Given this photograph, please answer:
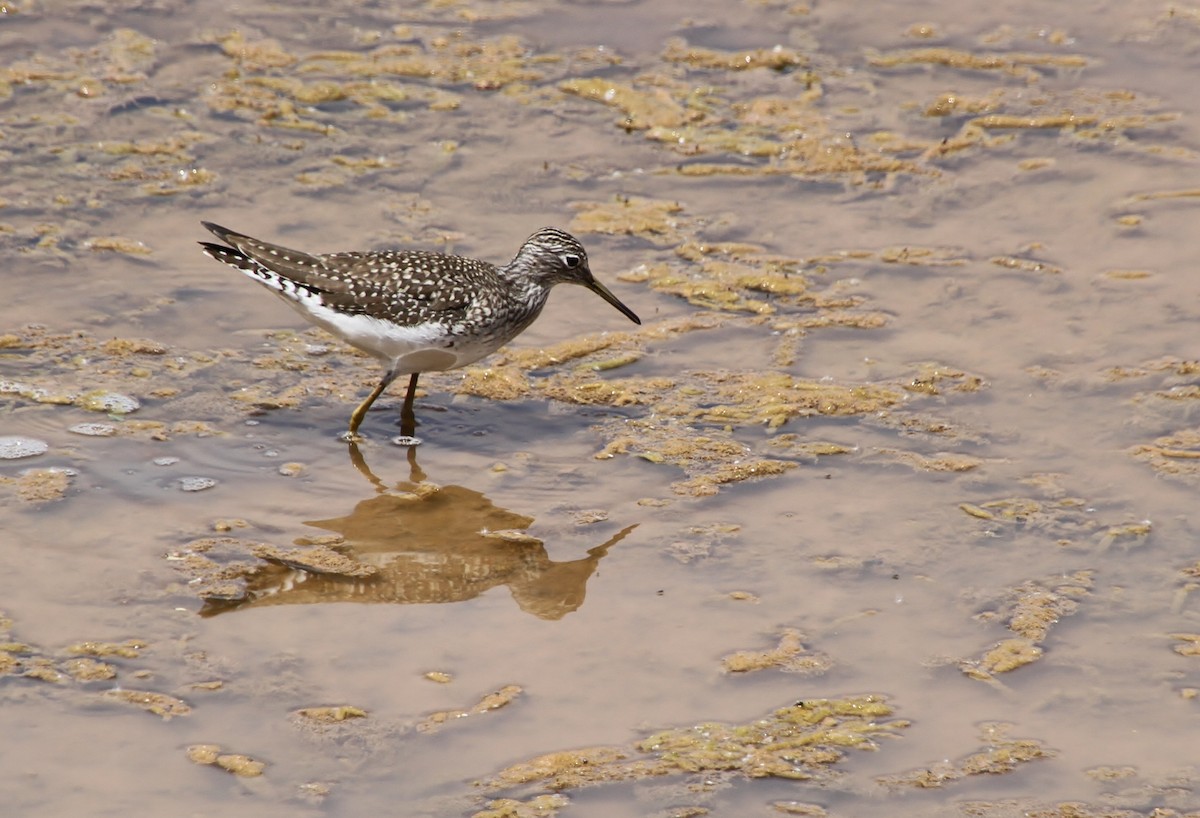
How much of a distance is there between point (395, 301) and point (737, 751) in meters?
3.24

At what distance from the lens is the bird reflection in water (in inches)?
264

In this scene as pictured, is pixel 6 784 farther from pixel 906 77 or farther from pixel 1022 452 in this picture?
pixel 906 77

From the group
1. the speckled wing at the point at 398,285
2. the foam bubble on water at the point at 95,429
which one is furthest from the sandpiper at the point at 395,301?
the foam bubble on water at the point at 95,429

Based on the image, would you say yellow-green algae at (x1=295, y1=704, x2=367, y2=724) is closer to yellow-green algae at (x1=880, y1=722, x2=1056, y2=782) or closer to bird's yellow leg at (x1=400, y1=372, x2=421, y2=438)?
yellow-green algae at (x1=880, y1=722, x2=1056, y2=782)

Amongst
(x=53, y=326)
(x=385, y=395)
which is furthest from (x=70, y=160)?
(x=385, y=395)

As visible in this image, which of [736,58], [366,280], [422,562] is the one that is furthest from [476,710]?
[736,58]

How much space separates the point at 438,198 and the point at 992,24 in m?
5.20

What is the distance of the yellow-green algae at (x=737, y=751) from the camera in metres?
5.64

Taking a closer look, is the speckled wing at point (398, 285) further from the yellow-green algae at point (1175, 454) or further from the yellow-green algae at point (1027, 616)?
the yellow-green algae at point (1175, 454)

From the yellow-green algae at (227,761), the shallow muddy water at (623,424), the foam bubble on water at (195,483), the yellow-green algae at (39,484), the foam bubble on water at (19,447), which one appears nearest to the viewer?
the yellow-green algae at (227,761)

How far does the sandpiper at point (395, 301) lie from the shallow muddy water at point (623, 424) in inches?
18.1

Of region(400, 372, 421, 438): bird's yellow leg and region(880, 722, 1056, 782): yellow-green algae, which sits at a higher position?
region(400, 372, 421, 438): bird's yellow leg

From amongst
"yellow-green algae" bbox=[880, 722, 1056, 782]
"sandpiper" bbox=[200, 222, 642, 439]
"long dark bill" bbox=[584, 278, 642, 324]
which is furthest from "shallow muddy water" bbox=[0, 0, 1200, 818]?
"sandpiper" bbox=[200, 222, 642, 439]

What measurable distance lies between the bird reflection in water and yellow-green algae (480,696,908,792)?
1025mm
